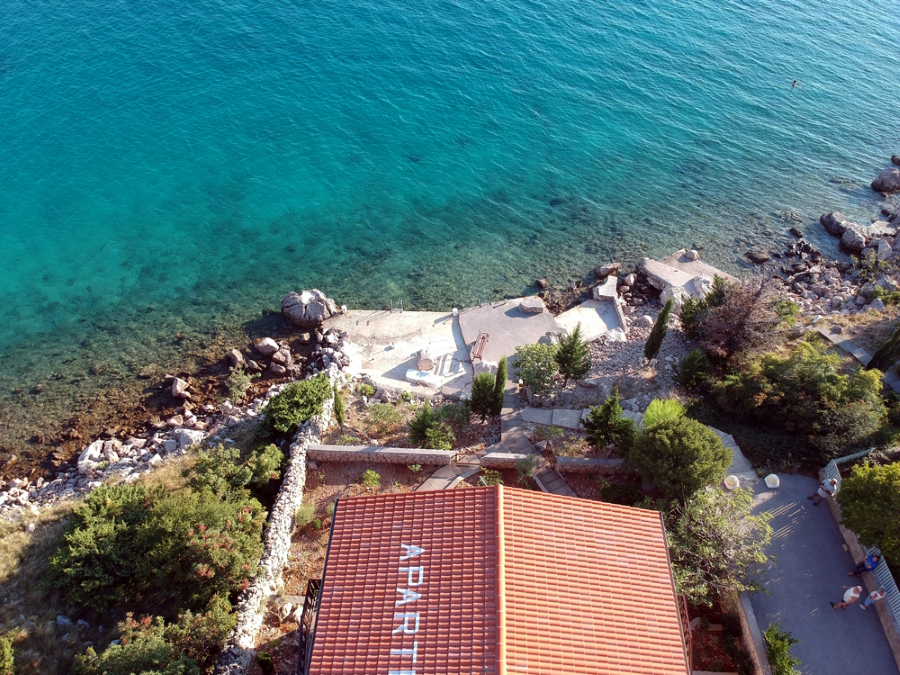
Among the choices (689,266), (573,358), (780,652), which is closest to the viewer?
(780,652)

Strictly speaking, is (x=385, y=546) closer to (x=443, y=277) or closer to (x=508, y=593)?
(x=508, y=593)

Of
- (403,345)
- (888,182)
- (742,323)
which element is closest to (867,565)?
(742,323)

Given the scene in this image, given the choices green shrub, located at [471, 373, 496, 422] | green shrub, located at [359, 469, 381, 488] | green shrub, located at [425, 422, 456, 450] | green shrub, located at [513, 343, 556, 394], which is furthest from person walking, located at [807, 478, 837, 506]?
green shrub, located at [359, 469, 381, 488]

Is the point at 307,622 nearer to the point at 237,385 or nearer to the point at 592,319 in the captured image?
the point at 237,385

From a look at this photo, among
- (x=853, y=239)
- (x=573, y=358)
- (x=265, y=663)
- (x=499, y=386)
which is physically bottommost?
(x=265, y=663)

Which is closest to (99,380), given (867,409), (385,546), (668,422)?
(385,546)

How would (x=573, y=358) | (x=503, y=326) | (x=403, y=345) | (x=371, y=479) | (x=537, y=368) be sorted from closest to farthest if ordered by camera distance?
(x=371, y=479)
(x=537, y=368)
(x=573, y=358)
(x=403, y=345)
(x=503, y=326)

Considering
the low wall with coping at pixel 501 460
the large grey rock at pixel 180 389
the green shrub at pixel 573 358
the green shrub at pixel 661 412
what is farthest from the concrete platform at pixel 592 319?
the large grey rock at pixel 180 389
